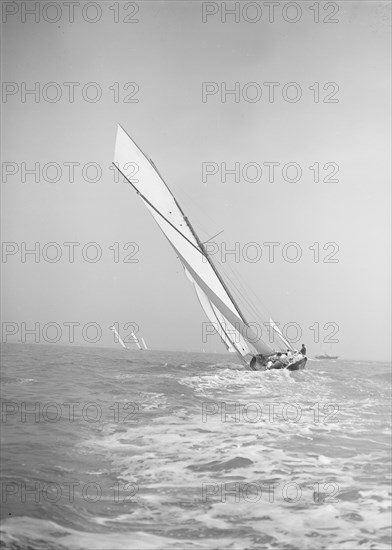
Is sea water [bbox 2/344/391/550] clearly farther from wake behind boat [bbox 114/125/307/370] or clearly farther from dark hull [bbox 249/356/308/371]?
wake behind boat [bbox 114/125/307/370]

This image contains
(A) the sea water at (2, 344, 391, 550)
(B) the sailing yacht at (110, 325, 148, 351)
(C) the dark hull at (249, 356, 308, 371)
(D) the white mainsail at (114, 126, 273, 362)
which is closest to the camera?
(A) the sea water at (2, 344, 391, 550)

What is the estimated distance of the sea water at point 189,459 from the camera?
10.6ft

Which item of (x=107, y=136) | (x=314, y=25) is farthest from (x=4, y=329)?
(x=314, y=25)

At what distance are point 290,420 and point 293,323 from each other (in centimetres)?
85

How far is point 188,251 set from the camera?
5746 mm

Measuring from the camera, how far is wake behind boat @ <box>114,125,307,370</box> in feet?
16.4

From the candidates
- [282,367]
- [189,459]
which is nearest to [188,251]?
[282,367]

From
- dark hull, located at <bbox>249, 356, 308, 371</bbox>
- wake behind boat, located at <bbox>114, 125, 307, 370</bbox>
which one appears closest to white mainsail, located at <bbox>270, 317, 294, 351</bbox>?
wake behind boat, located at <bbox>114, 125, 307, 370</bbox>

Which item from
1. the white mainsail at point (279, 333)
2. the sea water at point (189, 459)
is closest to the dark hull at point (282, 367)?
the sea water at point (189, 459)

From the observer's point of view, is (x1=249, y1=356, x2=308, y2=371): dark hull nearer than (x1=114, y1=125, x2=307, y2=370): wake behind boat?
No

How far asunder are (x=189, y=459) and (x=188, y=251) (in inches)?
95.1

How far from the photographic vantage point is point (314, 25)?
452 centimetres

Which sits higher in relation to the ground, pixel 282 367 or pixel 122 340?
pixel 122 340

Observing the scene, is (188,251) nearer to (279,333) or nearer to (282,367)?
(279,333)
